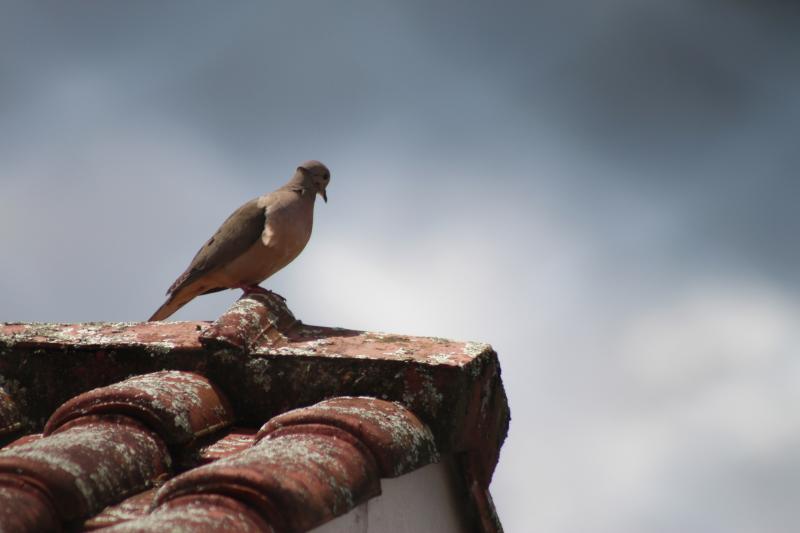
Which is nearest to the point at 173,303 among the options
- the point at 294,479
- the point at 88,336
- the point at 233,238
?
the point at 233,238

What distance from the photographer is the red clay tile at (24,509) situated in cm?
179

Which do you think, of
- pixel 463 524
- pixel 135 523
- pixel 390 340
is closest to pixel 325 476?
pixel 135 523

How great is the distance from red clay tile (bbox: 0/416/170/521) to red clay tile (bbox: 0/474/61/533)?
0.01 meters

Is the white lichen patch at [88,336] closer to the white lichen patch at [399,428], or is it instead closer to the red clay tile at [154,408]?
the red clay tile at [154,408]

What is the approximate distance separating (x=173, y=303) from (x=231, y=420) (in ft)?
10.7

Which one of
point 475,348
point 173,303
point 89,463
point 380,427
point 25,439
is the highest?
point 173,303

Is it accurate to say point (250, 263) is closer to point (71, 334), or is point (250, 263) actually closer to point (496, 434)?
point (71, 334)

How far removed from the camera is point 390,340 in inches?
119

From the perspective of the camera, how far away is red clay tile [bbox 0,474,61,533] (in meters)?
1.79

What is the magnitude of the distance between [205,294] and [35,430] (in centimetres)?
294

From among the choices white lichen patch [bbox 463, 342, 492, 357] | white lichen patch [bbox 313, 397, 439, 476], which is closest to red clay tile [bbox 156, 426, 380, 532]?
white lichen patch [bbox 313, 397, 439, 476]

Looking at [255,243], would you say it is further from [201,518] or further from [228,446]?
[201,518]

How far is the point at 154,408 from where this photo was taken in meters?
2.44

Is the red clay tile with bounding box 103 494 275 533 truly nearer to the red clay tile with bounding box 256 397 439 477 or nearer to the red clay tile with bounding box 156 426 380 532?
the red clay tile with bounding box 156 426 380 532
